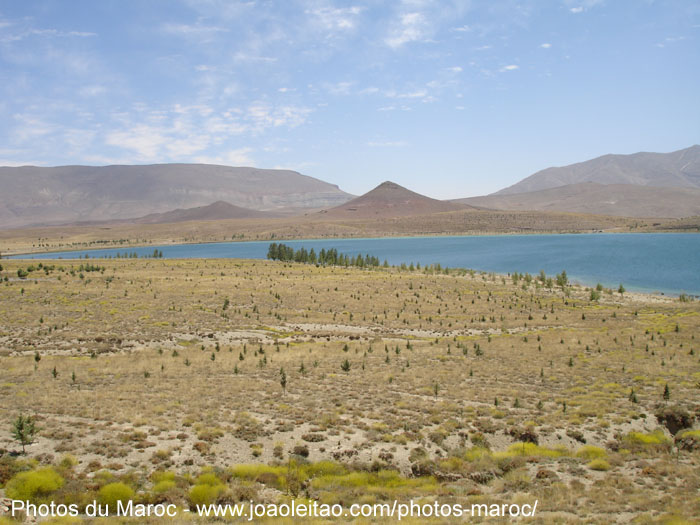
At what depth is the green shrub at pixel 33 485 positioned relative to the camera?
924 cm

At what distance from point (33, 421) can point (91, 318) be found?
23553 millimetres

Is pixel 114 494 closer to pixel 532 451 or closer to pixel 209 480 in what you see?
pixel 209 480

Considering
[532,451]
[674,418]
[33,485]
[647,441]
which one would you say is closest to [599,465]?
[532,451]

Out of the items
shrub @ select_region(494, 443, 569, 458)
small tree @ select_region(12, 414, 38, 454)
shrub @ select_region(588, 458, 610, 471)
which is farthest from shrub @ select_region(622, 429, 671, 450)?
small tree @ select_region(12, 414, 38, 454)

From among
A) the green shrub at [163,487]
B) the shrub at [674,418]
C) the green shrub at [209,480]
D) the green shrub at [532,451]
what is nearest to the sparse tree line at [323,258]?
the shrub at [674,418]

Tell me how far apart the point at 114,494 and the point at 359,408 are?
27.1 feet

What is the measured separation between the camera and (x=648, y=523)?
27.2 ft

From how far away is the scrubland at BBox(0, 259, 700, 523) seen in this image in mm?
10234

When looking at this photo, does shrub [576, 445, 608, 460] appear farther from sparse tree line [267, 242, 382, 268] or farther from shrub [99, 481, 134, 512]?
sparse tree line [267, 242, 382, 268]

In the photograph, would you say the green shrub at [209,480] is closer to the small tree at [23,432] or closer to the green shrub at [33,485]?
the green shrub at [33,485]

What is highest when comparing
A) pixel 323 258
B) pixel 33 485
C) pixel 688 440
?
pixel 323 258

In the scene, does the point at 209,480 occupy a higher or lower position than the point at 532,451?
higher

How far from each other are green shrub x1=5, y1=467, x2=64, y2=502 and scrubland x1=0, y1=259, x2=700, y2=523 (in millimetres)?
42

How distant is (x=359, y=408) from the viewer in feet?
51.9
